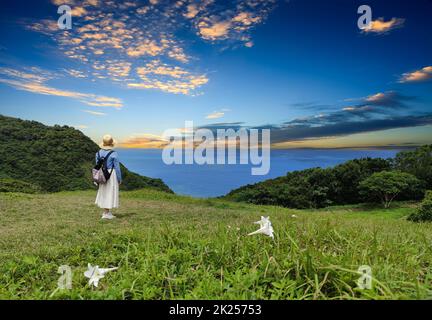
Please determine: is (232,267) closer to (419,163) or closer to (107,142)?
(107,142)

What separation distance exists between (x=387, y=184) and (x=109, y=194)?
14.1 meters

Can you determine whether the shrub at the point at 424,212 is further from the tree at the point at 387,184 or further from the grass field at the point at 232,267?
the grass field at the point at 232,267

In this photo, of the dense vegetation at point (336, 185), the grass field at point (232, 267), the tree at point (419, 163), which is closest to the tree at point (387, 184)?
the dense vegetation at point (336, 185)

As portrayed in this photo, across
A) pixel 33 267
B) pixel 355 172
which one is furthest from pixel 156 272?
pixel 355 172

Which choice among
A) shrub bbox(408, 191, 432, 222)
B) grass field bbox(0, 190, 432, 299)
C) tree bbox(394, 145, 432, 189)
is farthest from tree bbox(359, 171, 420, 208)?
grass field bbox(0, 190, 432, 299)

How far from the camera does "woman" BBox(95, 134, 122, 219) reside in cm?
832

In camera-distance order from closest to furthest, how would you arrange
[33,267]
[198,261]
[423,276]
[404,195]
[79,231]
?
1. [423,276]
2. [198,261]
3. [33,267]
4. [79,231]
5. [404,195]

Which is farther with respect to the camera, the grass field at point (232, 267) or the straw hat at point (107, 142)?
the straw hat at point (107, 142)

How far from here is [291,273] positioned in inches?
104

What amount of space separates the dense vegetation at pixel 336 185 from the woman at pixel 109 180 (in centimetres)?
877

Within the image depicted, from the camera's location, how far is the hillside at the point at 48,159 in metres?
19.5
